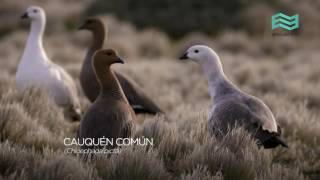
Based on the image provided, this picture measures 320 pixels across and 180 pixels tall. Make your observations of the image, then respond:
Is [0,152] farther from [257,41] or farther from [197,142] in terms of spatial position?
[257,41]

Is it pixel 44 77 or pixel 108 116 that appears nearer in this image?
pixel 108 116

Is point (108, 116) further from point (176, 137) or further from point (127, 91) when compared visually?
point (127, 91)

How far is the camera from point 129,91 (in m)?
8.98

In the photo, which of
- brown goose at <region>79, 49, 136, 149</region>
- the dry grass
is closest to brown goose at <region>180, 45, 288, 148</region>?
the dry grass

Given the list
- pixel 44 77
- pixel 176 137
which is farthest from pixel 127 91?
pixel 176 137

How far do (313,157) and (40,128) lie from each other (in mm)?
2899

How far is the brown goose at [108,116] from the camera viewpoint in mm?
6121

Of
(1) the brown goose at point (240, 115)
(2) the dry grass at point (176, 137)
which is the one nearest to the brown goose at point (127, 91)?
(2) the dry grass at point (176, 137)

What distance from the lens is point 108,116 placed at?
6195 mm

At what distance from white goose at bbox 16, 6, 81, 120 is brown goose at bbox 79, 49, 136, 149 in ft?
8.22

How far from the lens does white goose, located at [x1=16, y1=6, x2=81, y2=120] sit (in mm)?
9062

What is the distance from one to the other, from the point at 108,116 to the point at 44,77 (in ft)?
10.3

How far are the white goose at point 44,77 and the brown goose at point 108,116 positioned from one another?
2.51 m

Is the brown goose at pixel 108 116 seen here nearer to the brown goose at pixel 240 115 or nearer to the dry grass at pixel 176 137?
the dry grass at pixel 176 137
